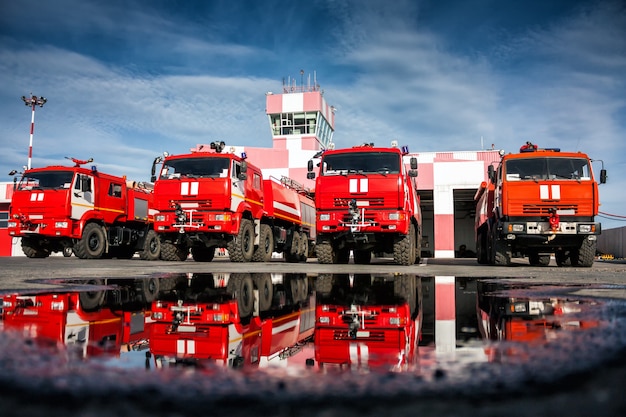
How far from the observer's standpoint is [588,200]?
10164 mm

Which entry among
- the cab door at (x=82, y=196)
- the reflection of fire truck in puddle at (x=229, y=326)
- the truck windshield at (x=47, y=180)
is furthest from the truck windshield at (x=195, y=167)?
Result: the reflection of fire truck in puddle at (x=229, y=326)

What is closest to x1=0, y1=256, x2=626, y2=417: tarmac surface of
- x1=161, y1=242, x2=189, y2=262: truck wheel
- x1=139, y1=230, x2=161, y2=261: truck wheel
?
x1=161, y1=242, x2=189, y2=262: truck wheel

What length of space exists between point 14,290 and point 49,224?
11014 millimetres

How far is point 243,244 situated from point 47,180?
20.1 feet

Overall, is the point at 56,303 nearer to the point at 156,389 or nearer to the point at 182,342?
the point at 182,342

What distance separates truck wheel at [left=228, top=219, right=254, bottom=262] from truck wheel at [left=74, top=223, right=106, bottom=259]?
4704 millimetres

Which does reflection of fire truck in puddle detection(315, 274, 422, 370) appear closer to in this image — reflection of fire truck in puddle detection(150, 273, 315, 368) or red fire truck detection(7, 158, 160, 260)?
reflection of fire truck in puddle detection(150, 273, 315, 368)

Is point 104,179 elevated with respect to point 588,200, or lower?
elevated

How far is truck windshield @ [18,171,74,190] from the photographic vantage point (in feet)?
46.0

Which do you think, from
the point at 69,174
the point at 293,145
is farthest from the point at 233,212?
the point at 293,145

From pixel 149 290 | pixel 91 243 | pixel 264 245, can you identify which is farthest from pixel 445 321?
pixel 91 243

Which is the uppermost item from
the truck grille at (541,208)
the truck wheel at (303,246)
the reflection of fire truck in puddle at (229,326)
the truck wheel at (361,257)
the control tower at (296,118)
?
the control tower at (296,118)

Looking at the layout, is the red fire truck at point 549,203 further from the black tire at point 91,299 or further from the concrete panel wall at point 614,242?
the concrete panel wall at point 614,242

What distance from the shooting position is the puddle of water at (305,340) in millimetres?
1237
